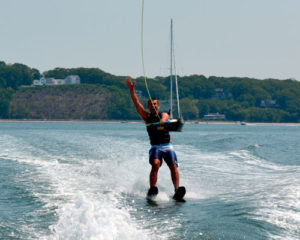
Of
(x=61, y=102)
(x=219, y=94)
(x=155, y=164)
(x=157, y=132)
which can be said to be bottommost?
(x=155, y=164)

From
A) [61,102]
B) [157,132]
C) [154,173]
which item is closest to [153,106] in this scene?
[157,132]

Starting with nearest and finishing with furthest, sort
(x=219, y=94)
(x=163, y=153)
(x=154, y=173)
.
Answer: (x=154, y=173) → (x=163, y=153) → (x=219, y=94)

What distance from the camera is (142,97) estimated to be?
560 ft

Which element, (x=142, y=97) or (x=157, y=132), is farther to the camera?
(x=142, y=97)

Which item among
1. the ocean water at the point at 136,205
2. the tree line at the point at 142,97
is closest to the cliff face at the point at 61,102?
the tree line at the point at 142,97

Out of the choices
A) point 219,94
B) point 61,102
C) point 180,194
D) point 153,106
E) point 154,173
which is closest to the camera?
point 180,194

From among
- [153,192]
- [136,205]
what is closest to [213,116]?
[153,192]

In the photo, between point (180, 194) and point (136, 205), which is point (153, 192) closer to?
point (180, 194)

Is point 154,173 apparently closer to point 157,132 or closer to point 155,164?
point 155,164

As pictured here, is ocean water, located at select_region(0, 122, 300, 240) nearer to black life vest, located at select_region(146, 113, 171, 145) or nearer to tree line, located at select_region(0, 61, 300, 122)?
black life vest, located at select_region(146, 113, 171, 145)

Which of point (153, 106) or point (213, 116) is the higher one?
point (153, 106)

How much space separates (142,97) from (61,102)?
3294 cm

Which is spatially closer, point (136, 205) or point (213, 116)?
point (136, 205)

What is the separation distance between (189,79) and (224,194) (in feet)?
571
